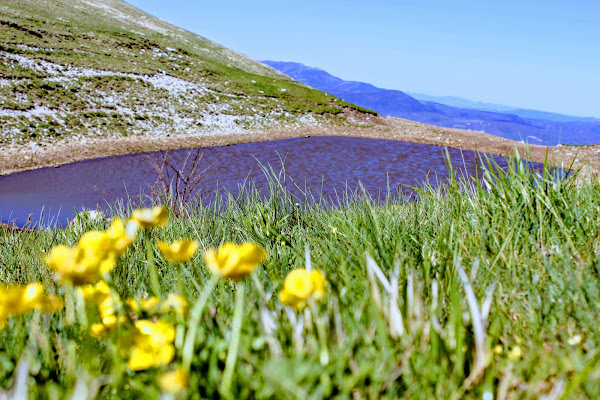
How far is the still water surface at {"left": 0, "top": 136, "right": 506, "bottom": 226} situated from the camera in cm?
1170

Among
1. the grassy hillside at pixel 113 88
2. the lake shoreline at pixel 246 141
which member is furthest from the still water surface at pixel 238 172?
the grassy hillside at pixel 113 88

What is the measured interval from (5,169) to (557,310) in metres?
16.9

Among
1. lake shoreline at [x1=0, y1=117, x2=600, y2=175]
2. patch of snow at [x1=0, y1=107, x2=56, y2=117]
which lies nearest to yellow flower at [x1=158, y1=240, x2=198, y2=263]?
lake shoreline at [x1=0, y1=117, x2=600, y2=175]

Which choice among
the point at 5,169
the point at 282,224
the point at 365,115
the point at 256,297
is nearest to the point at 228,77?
the point at 365,115

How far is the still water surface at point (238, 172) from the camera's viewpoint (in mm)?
11695

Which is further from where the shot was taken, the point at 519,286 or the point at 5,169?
the point at 5,169

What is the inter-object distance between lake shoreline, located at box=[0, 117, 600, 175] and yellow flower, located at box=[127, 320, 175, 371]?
10.6m

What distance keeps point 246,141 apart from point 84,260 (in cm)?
2116

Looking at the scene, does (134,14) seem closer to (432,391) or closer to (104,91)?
(104,91)

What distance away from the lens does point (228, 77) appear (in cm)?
3297

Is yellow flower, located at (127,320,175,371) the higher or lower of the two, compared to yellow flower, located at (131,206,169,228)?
lower

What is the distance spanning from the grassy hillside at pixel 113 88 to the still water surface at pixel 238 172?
11.5 feet

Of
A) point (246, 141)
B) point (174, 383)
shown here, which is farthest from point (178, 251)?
point (246, 141)

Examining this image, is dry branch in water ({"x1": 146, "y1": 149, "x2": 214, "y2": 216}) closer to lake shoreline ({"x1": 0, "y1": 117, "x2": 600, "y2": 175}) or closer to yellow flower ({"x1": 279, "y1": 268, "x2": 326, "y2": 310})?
yellow flower ({"x1": 279, "y1": 268, "x2": 326, "y2": 310})
